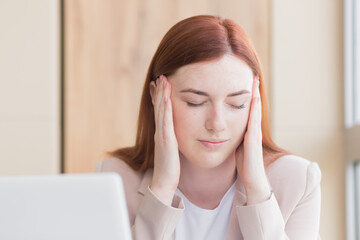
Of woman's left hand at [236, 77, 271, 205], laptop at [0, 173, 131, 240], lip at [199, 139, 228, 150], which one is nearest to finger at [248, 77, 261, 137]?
woman's left hand at [236, 77, 271, 205]

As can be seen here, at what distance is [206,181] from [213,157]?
7.4 inches

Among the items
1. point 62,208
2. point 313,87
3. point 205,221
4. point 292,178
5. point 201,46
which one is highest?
point 201,46

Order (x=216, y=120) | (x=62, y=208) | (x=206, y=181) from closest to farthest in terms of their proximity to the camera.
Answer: (x=62, y=208), (x=216, y=120), (x=206, y=181)

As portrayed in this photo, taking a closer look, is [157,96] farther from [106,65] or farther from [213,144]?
[106,65]

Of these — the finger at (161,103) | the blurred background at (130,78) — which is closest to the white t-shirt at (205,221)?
the finger at (161,103)

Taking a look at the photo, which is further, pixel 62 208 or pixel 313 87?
pixel 313 87

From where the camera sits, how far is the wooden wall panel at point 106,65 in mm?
2818

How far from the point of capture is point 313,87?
9.69ft

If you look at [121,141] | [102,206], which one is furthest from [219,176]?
[121,141]

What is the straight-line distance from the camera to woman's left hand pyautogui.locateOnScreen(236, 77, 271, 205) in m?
1.54

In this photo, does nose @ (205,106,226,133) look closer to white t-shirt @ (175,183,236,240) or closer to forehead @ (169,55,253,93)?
forehead @ (169,55,253,93)

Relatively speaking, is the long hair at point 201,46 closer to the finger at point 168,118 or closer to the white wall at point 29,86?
the finger at point 168,118

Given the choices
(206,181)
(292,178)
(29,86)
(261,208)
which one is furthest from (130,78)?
(261,208)

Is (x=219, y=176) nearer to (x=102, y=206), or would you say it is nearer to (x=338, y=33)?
(x=102, y=206)
